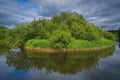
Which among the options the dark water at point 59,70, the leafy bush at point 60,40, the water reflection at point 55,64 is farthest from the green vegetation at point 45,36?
the dark water at point 59,70

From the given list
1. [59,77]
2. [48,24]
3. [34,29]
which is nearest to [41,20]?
[48,24]

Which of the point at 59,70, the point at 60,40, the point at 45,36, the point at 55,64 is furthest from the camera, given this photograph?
the point at 45,36

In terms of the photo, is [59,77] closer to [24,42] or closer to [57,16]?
[24,42]

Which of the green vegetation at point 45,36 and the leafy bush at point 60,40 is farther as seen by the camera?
the green vegetation at point 45,36

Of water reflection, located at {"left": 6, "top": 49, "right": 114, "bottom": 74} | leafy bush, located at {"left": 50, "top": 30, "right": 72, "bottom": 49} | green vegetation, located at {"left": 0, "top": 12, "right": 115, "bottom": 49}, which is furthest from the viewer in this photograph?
green vegetation, located at {"left": 0, "top": 12, "right": 115, "bottom": 49}

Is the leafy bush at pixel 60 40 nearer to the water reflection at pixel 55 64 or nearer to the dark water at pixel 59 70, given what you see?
the water reflection at pixel 55 64

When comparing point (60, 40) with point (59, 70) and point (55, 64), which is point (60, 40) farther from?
point (59, 70)

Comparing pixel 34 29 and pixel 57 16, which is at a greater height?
pixel 57 16

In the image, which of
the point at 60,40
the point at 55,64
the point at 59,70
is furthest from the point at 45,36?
the point at 59,70

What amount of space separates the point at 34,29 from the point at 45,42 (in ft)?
28.8

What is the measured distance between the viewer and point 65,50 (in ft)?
120

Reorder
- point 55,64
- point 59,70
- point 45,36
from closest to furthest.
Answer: point 59,70 → point 55,64 → point 45,36

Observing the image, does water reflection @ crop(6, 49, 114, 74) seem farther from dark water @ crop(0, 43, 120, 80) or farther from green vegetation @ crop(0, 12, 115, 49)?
green vegetation @ crop(0, 12, 115, 49)

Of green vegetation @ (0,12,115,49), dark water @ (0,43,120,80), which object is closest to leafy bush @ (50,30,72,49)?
green vegetation @ (0,12,115,49)
